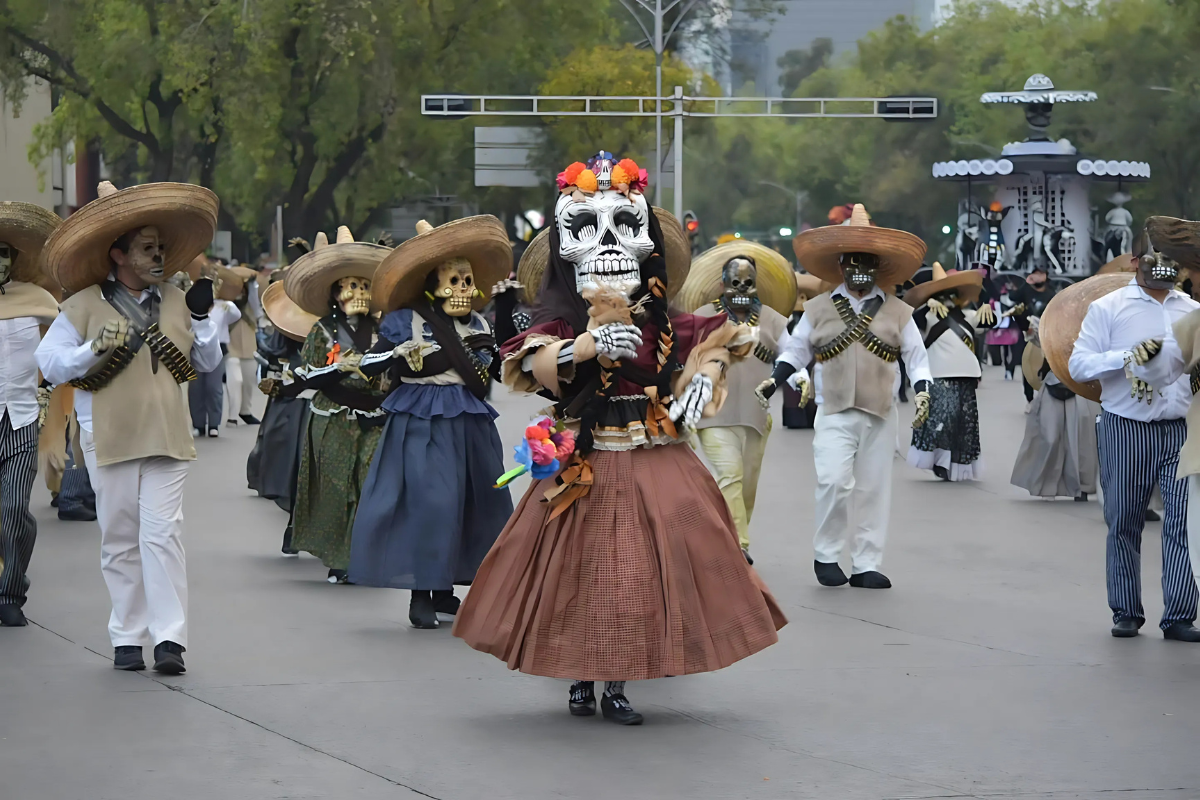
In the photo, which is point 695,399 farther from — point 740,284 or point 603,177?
point 740,284

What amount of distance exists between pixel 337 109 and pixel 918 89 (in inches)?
1638

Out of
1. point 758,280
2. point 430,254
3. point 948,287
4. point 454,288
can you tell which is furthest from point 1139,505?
point 948,287

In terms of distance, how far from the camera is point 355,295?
38.1 ft

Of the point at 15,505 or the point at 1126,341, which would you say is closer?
the point at 1126,341

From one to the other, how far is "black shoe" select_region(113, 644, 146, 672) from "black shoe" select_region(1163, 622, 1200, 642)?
4780mm

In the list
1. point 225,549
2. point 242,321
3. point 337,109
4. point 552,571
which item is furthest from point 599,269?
point 337,109

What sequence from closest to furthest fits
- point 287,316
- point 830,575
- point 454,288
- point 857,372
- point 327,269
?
point 454,288, point 857,372, point 830,575, point 327,269, point 287,316

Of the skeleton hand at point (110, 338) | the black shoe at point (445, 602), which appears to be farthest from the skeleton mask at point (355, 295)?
the skeleton hand at point (110, 338)

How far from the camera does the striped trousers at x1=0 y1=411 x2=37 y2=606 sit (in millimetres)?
9734

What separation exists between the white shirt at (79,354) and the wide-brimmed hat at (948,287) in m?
10.2

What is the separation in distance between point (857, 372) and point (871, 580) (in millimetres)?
1192

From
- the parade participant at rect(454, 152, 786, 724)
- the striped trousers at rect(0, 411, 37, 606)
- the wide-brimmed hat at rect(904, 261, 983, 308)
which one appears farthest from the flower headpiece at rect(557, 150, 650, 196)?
the wide-brimmed hat at rect(904, 261, 983, 308)

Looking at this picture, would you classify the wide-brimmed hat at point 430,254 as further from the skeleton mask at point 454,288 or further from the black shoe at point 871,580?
the black shoe at point 871,580

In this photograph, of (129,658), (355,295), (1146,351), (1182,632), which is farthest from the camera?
(355,295)
